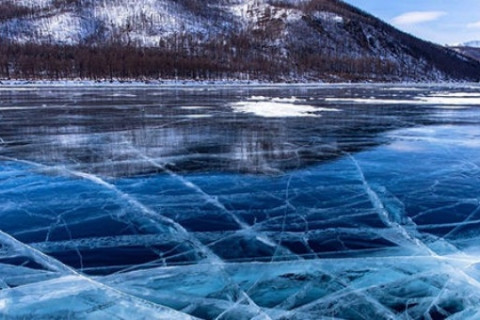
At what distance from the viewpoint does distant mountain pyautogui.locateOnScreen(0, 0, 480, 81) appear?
81.4m

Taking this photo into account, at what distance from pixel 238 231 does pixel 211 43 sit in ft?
360

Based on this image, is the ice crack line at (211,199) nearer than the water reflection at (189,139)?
Yes

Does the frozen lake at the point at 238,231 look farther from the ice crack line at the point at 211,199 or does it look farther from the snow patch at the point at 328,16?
the snow patch at the point at 328,16

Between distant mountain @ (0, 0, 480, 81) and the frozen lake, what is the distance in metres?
69.3

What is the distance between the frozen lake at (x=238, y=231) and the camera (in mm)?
2990

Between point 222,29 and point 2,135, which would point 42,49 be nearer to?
point 222,29

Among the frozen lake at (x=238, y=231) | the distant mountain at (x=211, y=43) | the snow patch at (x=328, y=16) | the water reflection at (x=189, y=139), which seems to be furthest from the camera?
the snow patch at (x=328, y=16)

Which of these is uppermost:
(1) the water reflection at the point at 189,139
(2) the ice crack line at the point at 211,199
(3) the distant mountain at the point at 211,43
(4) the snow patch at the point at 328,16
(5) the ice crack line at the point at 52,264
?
(4) the snow patch at the point at 328,16

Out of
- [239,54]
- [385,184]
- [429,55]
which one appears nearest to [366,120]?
[385,184]

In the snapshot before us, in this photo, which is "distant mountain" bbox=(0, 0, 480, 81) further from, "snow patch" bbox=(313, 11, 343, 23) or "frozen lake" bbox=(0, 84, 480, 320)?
"frozen lake" bbox=(0, 84, 480, 320)

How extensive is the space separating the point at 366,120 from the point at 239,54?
313ft

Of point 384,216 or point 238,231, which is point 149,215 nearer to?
point 238,231

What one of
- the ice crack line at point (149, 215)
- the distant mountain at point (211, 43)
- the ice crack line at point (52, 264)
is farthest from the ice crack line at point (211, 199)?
the distant mountain at point (211, 43)

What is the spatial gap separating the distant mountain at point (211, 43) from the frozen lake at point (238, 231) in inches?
2727
